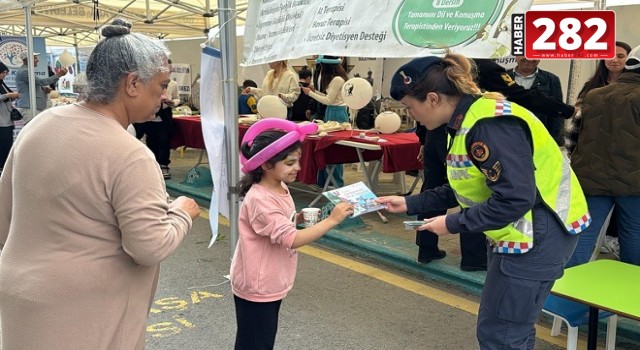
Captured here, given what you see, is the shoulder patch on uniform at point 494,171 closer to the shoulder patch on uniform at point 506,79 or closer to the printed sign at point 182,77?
the shoulder patch on uniform at point 506,79

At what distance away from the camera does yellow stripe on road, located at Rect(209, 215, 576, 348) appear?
3.75 meters

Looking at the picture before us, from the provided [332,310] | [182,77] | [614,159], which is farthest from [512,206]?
[182,77]

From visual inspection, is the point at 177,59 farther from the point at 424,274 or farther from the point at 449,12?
the point at 449,12

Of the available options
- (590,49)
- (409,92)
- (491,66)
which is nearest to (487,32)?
(409,92)

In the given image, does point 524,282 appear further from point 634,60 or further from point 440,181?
point 440,181

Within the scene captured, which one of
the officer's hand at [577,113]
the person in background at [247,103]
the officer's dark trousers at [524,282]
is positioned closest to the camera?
the officer's dark trousers at [524,282]

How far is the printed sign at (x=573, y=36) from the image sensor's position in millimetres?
2947

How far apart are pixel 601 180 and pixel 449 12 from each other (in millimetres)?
1736

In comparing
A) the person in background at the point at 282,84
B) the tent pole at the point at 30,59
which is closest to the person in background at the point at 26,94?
the tent pole at the point at 30,59

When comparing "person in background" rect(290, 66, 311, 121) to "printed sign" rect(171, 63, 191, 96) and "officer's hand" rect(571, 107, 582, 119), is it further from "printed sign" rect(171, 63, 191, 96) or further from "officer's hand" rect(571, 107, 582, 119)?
"printed sign" rect(171, 63, 191, 96)

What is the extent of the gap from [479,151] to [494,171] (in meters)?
0.09

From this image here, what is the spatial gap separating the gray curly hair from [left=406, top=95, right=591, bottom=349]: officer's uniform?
3.74ft

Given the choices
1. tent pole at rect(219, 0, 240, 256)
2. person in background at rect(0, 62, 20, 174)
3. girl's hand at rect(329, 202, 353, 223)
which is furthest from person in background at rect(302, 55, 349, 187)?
person in background at rect(0, 62, 20, 174)

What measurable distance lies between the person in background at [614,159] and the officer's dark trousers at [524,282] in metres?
1.66
